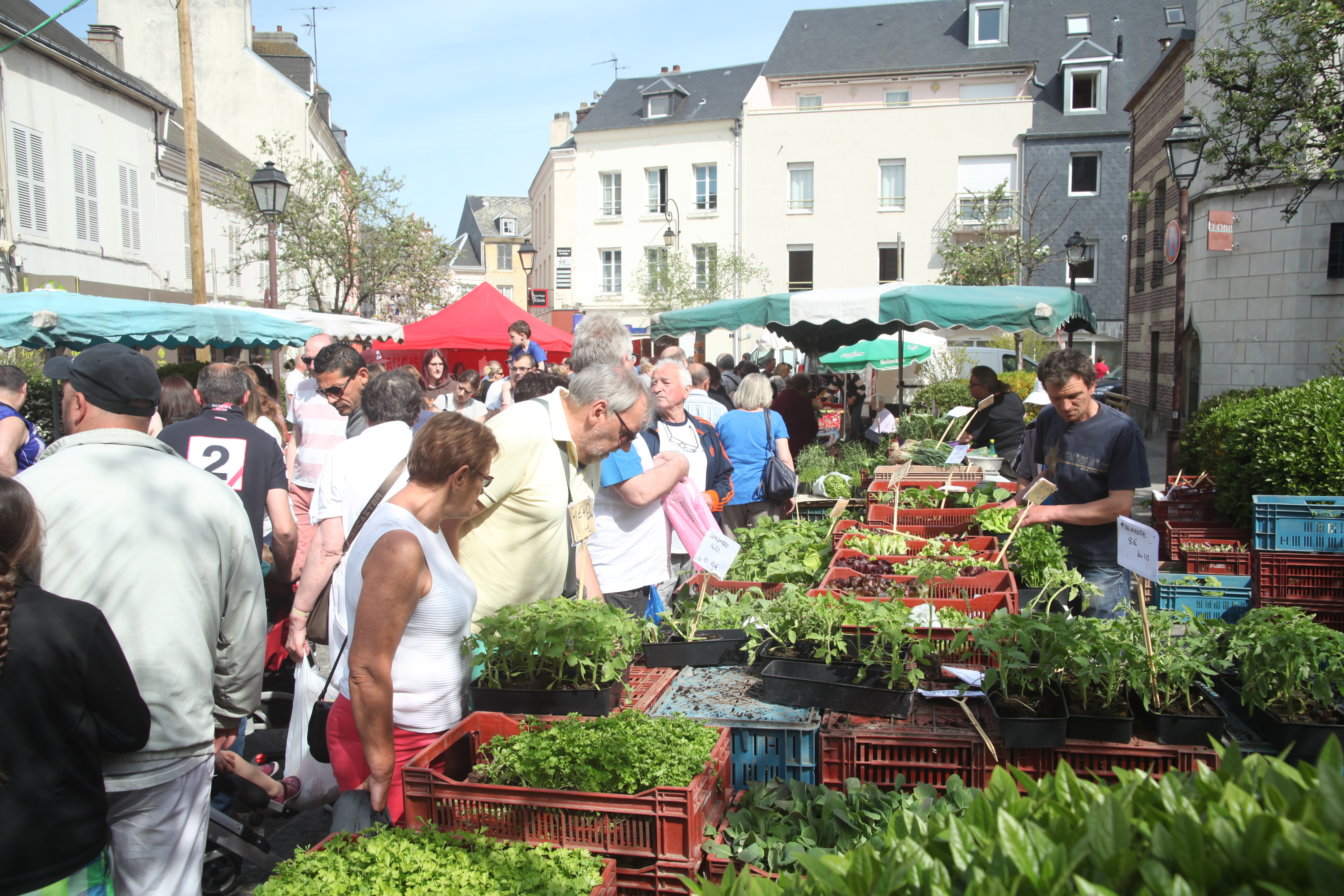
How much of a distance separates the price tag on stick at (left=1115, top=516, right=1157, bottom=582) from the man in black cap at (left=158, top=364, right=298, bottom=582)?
3.80m

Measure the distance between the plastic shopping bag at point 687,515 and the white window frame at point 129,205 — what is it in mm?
19098

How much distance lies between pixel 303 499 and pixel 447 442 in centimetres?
376

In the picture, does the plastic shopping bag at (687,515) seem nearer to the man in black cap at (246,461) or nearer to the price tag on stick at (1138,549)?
the man in black cap at (246,461)

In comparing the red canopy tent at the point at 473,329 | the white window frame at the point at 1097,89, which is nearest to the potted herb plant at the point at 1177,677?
the red canopy tent at the point at 473,329

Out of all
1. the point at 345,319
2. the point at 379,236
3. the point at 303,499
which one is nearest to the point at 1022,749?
the point at 303,499

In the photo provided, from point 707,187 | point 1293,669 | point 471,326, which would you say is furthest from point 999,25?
point 1293,669

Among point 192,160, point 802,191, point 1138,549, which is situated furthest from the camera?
point 802,191

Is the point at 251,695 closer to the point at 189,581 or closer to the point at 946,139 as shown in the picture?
the point at 189,581

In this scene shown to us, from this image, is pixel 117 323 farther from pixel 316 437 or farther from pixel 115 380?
pixel 115 380

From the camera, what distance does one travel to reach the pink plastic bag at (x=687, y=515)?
4902 mm

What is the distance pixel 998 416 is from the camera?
8.84 metres

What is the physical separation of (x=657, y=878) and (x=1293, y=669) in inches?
74.0

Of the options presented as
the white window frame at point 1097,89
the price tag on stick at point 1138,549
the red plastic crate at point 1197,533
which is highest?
the white window frame at point 1097,89

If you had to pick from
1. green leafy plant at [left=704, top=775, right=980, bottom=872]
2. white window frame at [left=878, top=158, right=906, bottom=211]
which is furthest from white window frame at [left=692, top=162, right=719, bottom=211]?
green leafy plant at [left=704, top=775, right=980, bottom=872]
